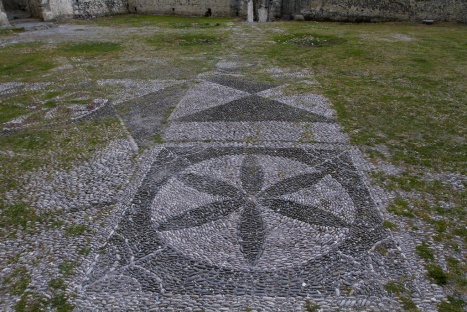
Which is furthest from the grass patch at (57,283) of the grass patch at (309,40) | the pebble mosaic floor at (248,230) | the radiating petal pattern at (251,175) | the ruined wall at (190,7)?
the ruined wall at (190,7)

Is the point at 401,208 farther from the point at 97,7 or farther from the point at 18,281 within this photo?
the point at 97,7

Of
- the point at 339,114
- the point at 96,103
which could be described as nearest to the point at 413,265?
the point at 339,114

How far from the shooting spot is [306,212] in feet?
12.2

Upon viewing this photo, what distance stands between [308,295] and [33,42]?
→ 12785 millimetres

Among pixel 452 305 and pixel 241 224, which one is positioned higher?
pixel 241 224

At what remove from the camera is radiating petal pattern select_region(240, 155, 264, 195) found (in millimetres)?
4098

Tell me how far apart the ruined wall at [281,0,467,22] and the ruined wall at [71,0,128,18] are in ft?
28.5

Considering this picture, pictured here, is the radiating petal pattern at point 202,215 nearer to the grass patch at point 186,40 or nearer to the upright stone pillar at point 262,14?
the grass patch at point 186,40

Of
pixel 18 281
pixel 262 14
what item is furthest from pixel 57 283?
pixel 262 14

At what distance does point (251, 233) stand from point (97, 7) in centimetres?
1818

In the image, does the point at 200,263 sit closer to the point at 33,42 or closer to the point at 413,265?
the point at 413,265

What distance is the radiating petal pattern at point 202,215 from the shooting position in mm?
3555

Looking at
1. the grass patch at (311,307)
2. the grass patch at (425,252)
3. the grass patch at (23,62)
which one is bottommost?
the grass patch at (311,307)

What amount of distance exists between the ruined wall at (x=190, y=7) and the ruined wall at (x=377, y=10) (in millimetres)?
2882
